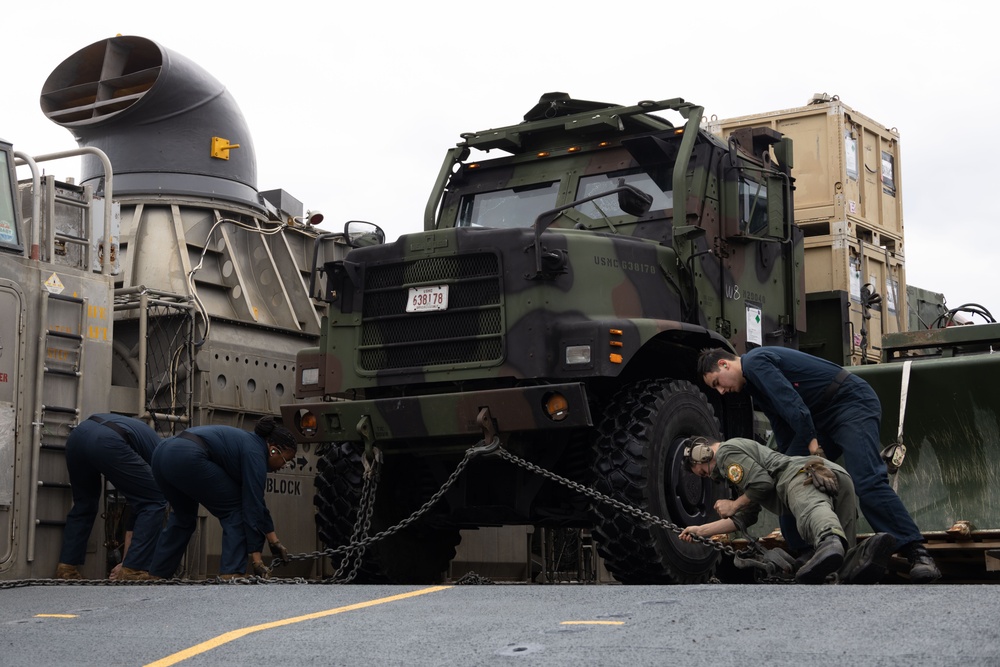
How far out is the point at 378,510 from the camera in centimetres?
941

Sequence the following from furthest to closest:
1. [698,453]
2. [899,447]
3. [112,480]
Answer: [112,480] → [899,447] → [698,453]

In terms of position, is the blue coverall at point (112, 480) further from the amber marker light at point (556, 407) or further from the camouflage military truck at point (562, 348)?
the amber marker light at point (556, 407)

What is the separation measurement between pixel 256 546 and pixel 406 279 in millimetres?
2061

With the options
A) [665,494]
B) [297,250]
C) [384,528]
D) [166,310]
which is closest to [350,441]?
[384,528]

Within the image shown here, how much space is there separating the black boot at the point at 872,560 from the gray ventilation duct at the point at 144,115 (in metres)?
7.97

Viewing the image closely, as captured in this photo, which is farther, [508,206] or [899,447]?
[508,206]

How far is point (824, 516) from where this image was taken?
7.06m

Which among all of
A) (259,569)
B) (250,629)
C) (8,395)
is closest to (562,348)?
(259,569)

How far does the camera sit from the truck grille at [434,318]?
8750 millimetres

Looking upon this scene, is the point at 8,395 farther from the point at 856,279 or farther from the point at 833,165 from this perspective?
the point at 833,165

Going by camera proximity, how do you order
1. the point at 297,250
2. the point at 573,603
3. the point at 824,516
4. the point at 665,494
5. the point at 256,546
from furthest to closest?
the point at 297,250
the point at 256,546
the point at 665,494
the point at 824,516
the point at 573,603

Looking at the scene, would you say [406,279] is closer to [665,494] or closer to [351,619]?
[665,494]

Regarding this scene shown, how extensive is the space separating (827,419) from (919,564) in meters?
1.03

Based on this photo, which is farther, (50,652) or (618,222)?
(618,222)
